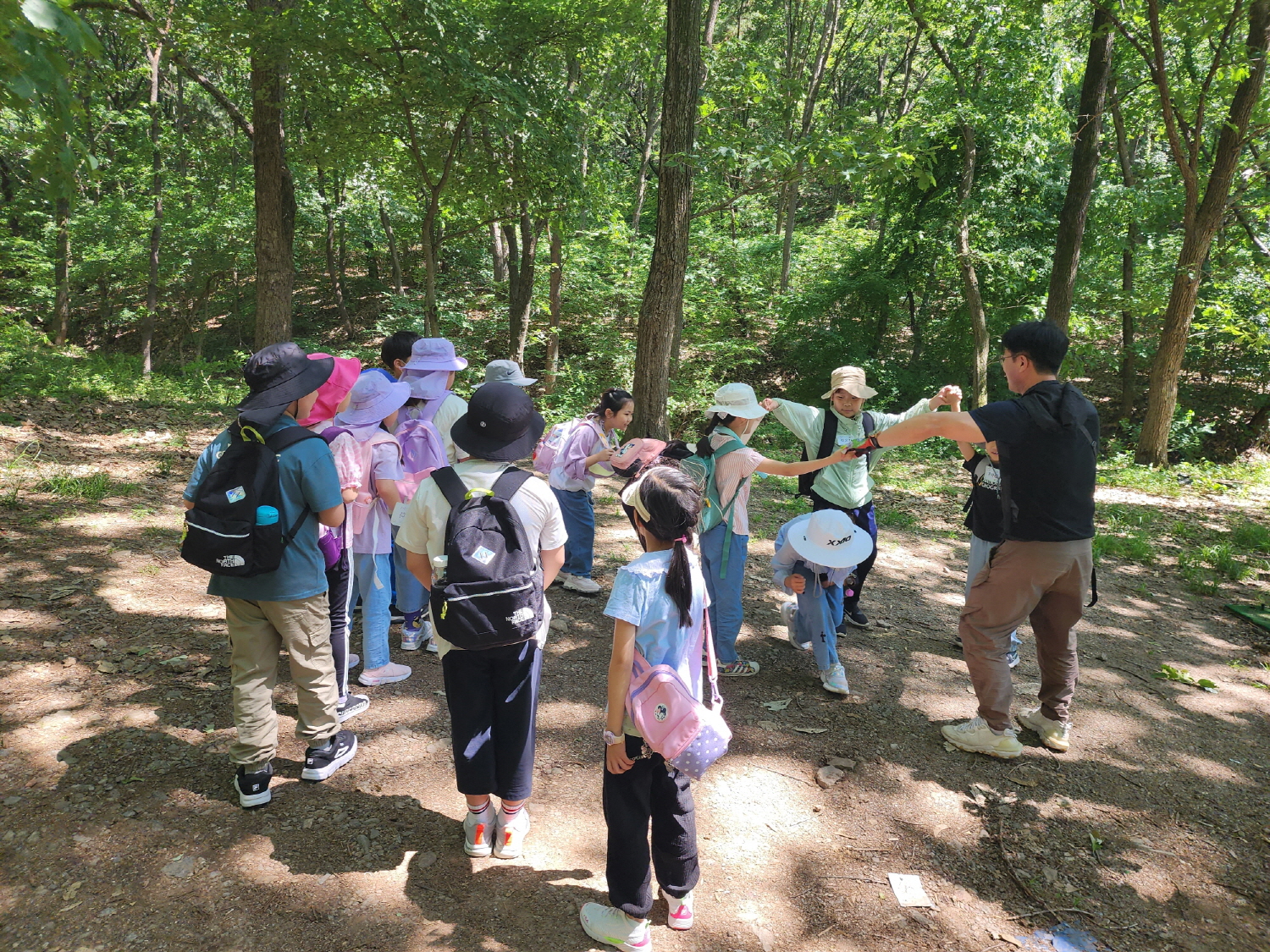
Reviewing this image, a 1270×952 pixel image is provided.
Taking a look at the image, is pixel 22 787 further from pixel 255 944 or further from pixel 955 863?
pixel 955 863

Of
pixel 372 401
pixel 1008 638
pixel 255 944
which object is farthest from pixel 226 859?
pixel 1008 638

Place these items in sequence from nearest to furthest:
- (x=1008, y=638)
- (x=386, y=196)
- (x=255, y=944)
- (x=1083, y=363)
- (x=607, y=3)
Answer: (x=255, y=944) → (x=1008, y=638) → (x=607, y=3) → (x=1083, y=363) → (x=386, y=196)

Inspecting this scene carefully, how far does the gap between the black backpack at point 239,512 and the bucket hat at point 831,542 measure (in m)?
2.79

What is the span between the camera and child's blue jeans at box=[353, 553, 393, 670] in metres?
3.99

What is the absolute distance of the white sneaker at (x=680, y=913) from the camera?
2.62 m

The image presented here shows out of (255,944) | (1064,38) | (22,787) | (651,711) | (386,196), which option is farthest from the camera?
(386,196)

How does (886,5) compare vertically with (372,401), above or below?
above

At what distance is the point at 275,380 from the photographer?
2961mm

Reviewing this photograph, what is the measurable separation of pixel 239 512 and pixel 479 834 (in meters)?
1.66

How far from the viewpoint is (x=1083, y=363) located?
49.6ft

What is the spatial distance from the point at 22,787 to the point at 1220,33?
51.7 ft

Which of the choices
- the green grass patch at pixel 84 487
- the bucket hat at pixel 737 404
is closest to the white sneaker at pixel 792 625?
the bucket hat at pixel 737 404

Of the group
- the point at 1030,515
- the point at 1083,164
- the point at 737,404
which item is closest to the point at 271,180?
the point at 737,404

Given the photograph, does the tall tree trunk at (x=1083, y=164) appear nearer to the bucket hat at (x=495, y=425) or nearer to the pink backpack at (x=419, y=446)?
the pink backpack at (x=419, y=446)
